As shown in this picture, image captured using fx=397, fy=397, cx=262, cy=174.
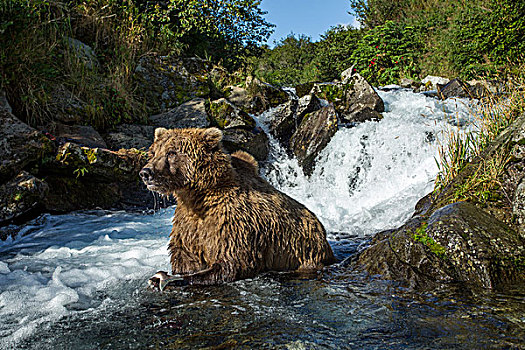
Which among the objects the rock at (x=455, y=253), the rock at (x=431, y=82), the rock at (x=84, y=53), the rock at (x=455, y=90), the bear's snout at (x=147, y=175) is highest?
the rock at (x=431, y=82)

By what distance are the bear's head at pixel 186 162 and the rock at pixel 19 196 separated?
3.40 metres

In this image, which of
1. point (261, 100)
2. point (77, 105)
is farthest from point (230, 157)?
point (261, 100)

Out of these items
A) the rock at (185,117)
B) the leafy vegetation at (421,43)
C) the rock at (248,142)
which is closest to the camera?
the rock at (185,117)

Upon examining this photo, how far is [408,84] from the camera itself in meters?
19.9

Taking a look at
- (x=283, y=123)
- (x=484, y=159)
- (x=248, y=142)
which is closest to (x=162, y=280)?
(x=484, y=159)

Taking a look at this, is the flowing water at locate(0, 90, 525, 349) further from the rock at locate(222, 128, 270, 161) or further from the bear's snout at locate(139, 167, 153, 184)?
the rock at locate(222, 128, 270, 161)

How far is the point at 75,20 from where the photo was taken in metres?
11.5

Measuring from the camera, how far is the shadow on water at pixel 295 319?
8.89 ft

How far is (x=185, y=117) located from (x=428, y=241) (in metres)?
7.96

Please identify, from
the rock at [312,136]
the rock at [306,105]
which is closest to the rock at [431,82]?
the rock at [306,105]

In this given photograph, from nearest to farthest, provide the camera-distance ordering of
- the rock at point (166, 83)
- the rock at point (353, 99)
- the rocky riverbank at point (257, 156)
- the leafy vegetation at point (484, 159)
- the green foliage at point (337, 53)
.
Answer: the rocky riverbank at point (257, 156)
the leafy vegetation at point (484, 159)
the rock at point (166, 83)
the rock at point (353, 99)
the green foliage at point (337, 53)

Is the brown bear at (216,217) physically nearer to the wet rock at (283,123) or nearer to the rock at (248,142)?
the rock at (248,142)

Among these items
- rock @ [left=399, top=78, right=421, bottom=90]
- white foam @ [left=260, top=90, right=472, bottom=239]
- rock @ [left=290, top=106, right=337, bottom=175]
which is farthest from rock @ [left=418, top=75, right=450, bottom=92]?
rock @ [left=290, top=106, right=337, bottom=175]

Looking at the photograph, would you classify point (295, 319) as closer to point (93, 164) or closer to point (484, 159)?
point (484, 159)
